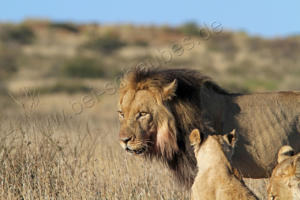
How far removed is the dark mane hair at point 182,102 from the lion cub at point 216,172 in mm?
1057

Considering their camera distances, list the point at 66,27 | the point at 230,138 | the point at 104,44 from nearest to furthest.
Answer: the point at 230,138 < the point at 104,44 < the point at 66,27

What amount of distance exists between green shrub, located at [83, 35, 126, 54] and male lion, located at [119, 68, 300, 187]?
37.2 m

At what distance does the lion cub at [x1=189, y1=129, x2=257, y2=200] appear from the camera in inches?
181

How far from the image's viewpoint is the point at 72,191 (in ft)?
20.9

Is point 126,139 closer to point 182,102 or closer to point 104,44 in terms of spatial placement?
point 182,102

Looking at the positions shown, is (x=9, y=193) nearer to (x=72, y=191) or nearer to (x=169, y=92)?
(x=72, y=191)

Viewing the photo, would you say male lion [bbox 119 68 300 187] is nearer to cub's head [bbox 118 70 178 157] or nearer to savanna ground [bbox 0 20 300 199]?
cub's head [bbox 118 70 178 157]

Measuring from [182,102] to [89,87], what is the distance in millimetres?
20137

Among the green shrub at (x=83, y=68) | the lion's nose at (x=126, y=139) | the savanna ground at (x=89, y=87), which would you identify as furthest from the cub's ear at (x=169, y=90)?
the green shrub at (x=83, y=68)

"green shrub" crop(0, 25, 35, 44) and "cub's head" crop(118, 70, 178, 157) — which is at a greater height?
"green shrub" crop(0, 25, 35, 44)

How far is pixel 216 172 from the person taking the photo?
188 inches

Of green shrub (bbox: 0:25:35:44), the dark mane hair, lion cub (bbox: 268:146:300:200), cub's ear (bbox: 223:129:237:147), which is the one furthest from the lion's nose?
green shrub (bbox: 0:25:35:44)

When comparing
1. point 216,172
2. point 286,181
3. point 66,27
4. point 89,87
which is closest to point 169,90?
point 216,172

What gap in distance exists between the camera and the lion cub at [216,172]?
4.61 metres
